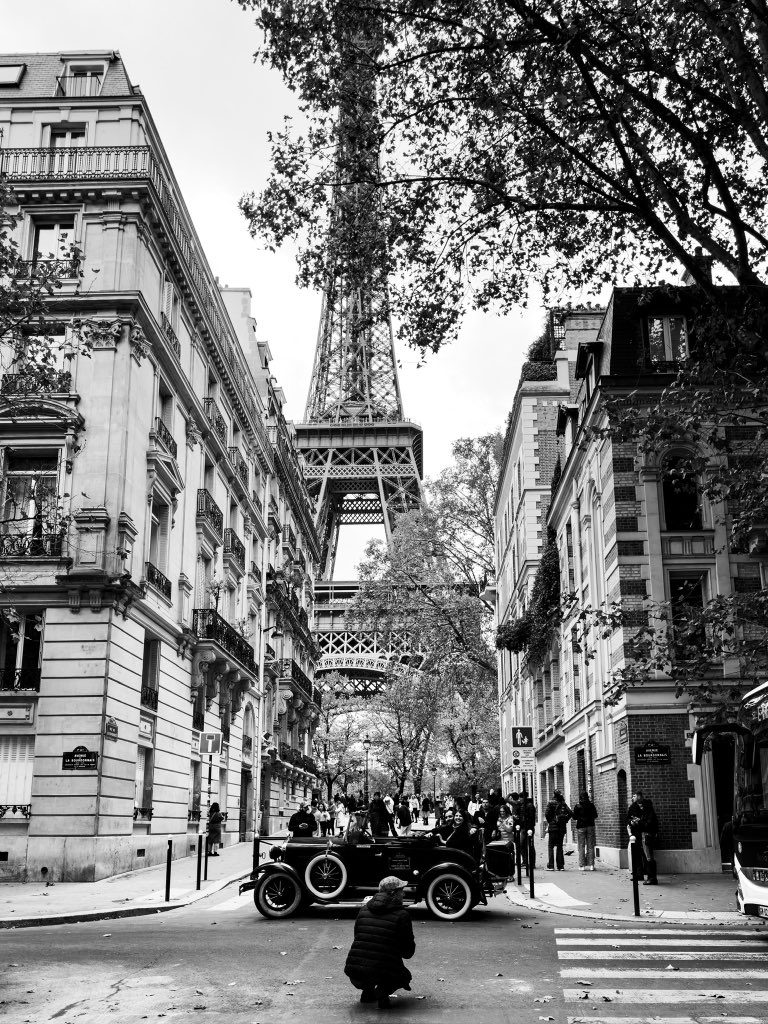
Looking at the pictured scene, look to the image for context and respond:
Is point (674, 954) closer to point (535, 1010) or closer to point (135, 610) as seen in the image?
point (535, 1010)

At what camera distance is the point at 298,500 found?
61.5 m

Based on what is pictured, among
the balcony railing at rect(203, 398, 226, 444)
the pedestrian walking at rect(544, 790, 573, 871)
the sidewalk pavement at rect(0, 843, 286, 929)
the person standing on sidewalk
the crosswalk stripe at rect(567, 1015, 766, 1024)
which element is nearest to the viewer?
the crosswalk stripe at rect(567, 1015, 766, 1024)

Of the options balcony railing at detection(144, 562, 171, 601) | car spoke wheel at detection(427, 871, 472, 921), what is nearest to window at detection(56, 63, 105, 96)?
balcony railing at detection(144, 562, 171, 601)

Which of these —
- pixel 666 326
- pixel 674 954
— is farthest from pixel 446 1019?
pixel 666 326

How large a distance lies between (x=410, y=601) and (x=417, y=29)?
3400 centimetres

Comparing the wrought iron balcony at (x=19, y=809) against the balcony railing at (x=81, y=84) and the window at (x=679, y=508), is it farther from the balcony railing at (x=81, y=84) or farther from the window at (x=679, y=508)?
the balcony railing at (x=81, y=84)

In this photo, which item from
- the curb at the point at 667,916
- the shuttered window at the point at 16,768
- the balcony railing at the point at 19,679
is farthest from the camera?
the balcony railing at the point at 19,679

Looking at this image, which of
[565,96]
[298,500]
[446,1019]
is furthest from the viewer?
[298,500]

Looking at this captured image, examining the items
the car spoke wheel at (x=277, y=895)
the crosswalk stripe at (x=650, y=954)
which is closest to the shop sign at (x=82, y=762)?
the car spoke wheel at (x=277, y=895)

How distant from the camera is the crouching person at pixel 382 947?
355 inches

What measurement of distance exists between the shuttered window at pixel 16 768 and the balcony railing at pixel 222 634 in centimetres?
888

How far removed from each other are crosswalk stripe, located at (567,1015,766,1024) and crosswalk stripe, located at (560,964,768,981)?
1.72m

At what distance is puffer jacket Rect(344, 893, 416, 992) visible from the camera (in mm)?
9016

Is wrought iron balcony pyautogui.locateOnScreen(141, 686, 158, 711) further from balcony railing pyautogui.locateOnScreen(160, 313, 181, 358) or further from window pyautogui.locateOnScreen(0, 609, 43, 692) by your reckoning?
balcony railing pyautogui.locateOnScreen(160, 313, 181, 358)
